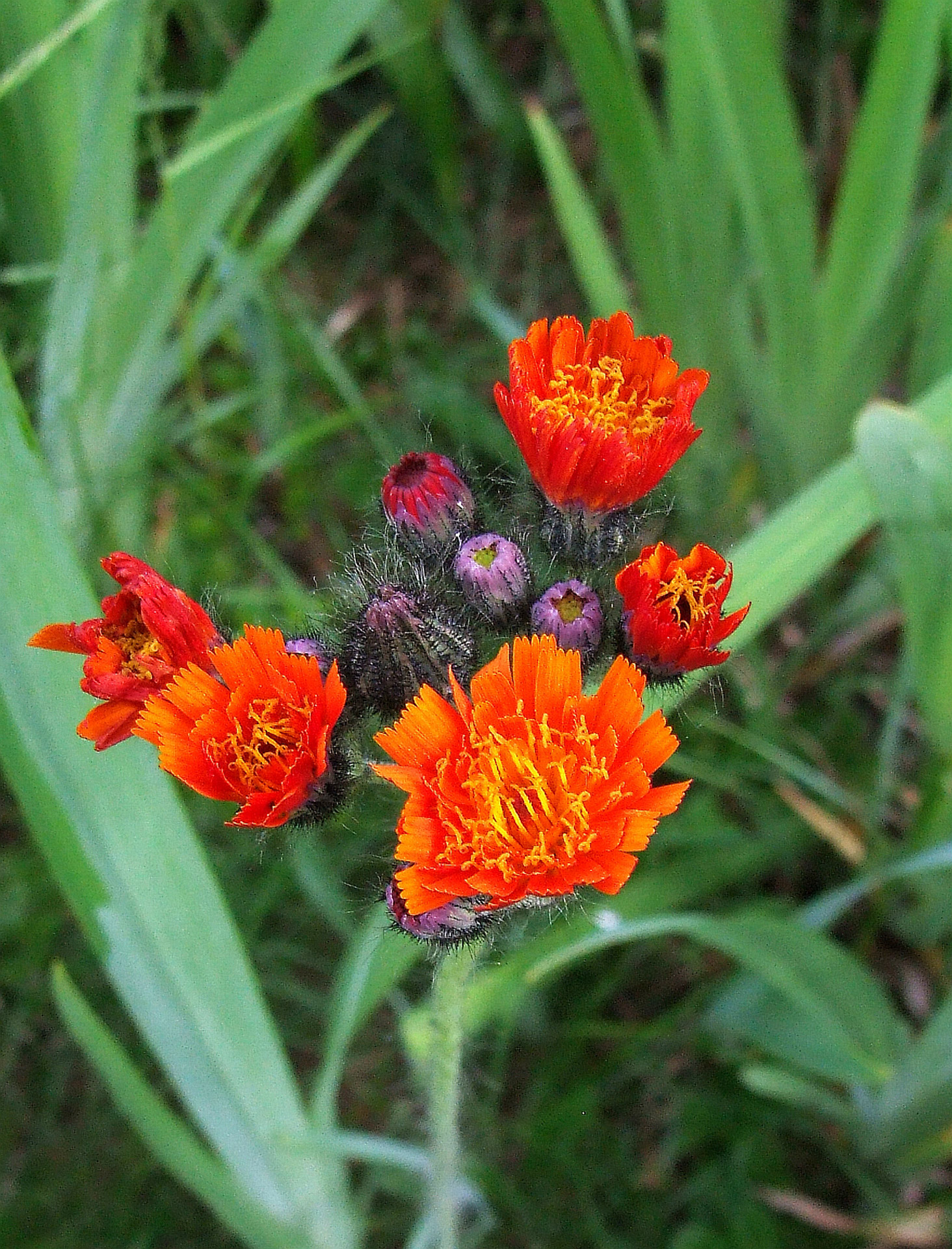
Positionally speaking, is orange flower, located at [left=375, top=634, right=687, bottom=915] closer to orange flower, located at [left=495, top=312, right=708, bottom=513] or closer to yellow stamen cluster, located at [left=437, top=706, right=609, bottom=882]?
yellow stamen cluster, located at [left=437, top=706, right=609, bottom=882]

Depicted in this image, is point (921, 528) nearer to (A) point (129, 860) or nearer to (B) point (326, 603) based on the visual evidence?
(B) point (326, 603)

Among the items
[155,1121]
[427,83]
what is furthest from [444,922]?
[427,83]

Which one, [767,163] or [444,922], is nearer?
[444,922]

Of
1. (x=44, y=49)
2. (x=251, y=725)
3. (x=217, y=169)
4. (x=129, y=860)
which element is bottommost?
(x=129, y=860)

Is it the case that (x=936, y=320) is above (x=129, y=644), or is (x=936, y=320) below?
below

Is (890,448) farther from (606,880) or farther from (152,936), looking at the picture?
(152,936)

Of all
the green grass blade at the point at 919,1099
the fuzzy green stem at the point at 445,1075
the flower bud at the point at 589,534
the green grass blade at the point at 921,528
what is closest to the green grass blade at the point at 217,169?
the flower bud at the point at 589,534

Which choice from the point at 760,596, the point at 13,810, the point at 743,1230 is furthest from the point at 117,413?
the point at 743,1230
